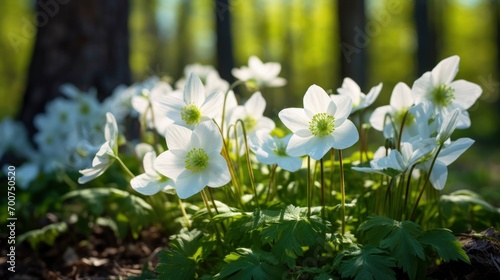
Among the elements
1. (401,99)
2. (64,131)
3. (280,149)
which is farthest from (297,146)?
(64,131)

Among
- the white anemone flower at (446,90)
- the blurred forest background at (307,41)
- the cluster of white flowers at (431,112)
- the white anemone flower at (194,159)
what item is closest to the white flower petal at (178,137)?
the white anemone flower at (194,159)

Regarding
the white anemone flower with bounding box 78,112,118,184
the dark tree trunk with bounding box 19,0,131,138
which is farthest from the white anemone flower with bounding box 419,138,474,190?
the dark tree trunk with bounding box 19,0,131,138

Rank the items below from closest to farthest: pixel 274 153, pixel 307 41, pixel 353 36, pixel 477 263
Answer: pixel 477 263
pixel 274 153
pixel 353 36
pixel 307 41

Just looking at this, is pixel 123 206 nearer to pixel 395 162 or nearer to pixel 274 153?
pixel 274 153

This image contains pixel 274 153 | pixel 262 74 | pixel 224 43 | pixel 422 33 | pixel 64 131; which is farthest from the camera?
pixel 422 33

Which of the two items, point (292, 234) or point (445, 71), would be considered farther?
point (445, 71)

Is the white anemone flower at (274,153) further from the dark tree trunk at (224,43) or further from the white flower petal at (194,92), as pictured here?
the dark tree trunk at (224,43)

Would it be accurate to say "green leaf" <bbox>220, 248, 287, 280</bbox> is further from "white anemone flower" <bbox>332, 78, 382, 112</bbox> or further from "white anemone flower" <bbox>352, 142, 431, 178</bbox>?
"white anemone flower" <bbox>332, 78, 382, 112</bbox>

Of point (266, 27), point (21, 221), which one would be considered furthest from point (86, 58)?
point (266, 27)
